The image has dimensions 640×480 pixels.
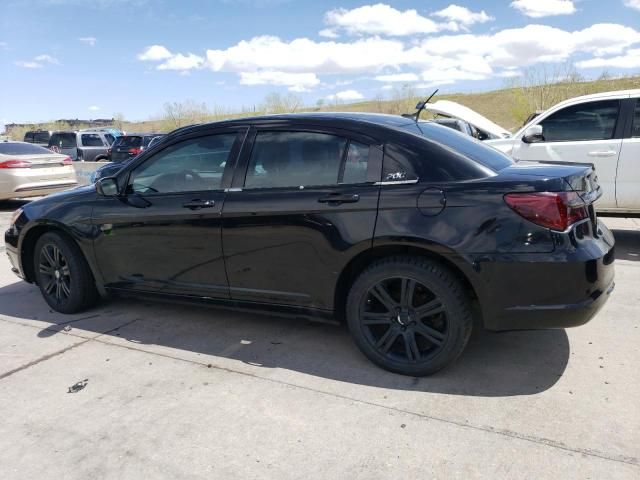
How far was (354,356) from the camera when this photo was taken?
3.75 metres

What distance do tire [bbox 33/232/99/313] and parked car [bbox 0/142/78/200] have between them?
7395 mm

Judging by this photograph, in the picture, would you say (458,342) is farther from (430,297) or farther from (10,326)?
(10,326)

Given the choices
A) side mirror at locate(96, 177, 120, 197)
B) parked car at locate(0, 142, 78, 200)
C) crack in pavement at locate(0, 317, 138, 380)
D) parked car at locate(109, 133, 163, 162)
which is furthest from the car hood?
parked car at locate(109, 133, 163, 162)

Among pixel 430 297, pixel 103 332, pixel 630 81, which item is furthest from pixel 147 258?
pixel 630 81

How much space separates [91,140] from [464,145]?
24.1 m

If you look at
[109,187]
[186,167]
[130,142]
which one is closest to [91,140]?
[130,142]

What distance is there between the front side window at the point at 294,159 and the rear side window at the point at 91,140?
23.1 m

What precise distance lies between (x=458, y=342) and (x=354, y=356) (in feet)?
2.69

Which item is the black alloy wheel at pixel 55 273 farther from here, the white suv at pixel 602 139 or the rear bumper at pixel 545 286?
the white suv at pixel 602 139

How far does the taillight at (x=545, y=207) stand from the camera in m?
2.97

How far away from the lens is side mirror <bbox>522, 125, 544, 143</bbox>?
666 cm

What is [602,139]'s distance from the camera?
656cm

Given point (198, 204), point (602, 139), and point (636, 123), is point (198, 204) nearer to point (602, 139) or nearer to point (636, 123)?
point (602, 139)

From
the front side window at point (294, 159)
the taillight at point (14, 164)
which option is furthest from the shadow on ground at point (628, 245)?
the taillight at point (14, 164)
